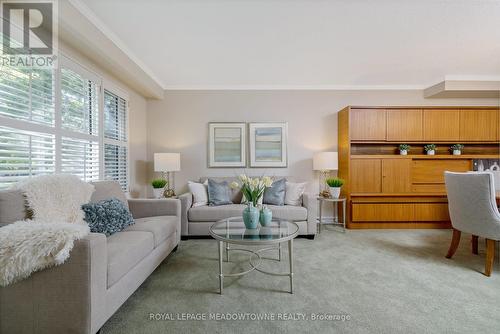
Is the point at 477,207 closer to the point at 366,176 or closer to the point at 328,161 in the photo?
the point at 366,176

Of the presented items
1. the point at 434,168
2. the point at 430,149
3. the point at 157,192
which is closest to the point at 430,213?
the point at 434,168

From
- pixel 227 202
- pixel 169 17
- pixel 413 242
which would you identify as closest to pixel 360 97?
pixel 413 242

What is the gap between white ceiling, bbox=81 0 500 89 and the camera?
1972 millimetres

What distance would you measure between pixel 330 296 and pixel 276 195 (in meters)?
1.72

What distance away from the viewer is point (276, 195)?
3.33 metres

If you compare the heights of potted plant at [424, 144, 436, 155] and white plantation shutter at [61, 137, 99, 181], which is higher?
potted plant at [424, 144, 436, 155]

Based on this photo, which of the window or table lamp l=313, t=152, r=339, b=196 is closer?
the window

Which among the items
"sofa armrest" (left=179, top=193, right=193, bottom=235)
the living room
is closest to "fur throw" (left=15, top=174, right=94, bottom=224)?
the living room

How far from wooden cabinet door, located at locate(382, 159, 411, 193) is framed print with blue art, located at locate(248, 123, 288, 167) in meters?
1.62

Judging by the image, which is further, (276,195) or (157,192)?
(157,192)

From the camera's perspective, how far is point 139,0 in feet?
6.20

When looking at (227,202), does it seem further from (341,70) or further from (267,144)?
(341,70)

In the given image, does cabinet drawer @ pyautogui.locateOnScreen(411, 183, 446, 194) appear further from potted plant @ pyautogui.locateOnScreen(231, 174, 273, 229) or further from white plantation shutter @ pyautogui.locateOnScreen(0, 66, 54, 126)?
white plantation shutter @ pyautogui.locateOnScreen(0, 66, 54, 126)

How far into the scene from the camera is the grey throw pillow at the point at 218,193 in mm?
3316
